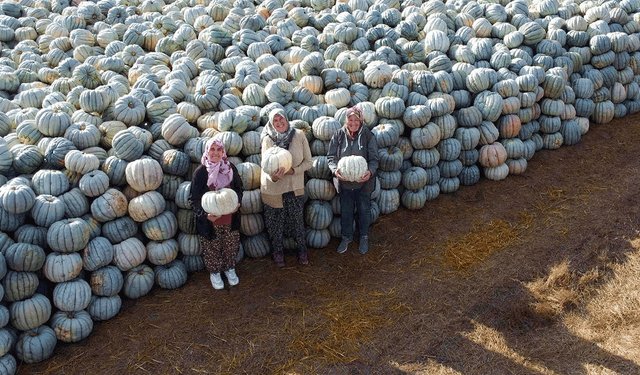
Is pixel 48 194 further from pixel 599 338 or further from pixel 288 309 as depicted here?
pixel 599 338

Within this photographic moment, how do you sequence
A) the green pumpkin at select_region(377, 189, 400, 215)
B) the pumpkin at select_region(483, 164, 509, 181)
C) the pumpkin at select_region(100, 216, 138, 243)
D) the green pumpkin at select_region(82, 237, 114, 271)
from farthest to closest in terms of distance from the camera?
A: the pumpkin at select_region(483, 164, 509, 181) < the green pumpkin at select_region(377, 189, 400, 215) < the pumpkin at select_region(100, 216, 138, 243) < the green pumpkin at select_region(82, 237, 114, 271)

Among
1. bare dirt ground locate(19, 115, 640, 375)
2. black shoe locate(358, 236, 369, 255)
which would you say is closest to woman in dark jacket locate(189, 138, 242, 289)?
bare dirt ground locate(19, 115, 640, 375)

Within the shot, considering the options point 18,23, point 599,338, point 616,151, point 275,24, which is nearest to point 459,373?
point 599,338

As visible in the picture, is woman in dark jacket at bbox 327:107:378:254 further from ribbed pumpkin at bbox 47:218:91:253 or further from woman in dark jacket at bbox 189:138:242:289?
ribbed pumpkin at bbox 47:218:91:253

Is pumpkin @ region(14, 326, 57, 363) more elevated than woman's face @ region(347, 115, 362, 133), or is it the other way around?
woman's face @ region(347, 115, 362, 133)

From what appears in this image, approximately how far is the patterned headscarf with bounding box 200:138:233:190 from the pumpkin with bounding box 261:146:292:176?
443mm

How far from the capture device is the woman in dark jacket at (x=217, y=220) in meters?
6.78

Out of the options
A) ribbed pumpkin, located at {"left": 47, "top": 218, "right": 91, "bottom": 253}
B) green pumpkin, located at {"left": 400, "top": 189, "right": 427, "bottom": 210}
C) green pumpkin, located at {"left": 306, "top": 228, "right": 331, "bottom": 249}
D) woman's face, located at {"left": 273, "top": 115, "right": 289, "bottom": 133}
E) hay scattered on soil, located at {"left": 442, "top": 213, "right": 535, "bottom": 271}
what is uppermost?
woman's face, located at {"left": 273, "top": 115, "right": 289, "bottom": 133}

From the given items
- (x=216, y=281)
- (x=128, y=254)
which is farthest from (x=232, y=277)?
(x=128, y=254)

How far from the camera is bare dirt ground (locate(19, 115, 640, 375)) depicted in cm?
619

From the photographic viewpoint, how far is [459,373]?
5973 mm

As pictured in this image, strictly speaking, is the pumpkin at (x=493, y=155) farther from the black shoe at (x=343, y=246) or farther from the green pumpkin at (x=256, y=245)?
the green pumpkin at (x=256, y=245)

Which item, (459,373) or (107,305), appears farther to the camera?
(107,305)

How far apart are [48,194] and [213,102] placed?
103 inches
